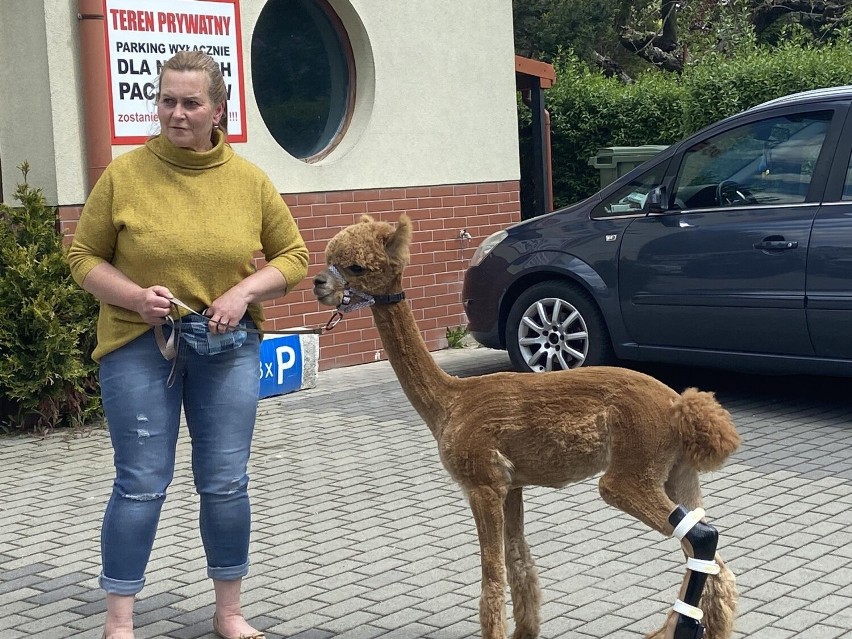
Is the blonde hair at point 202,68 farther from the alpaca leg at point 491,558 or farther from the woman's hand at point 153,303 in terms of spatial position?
the alpaca leg at point 491,558

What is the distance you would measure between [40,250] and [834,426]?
5.15 m

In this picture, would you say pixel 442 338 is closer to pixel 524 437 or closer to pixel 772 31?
pixel 524 437

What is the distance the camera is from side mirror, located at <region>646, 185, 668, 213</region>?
830 centimetres

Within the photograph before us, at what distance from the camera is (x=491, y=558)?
376cm

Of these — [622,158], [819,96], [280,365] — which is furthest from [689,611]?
[622,158]

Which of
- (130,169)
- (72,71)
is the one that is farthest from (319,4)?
(130,169)

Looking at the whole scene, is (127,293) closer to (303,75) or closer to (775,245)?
(775,245)

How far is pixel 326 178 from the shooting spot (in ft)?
32.3

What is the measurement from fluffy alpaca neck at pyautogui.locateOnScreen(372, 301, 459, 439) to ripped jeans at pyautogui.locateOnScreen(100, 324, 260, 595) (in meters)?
0.51

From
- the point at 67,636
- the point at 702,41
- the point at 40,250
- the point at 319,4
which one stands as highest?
the point at 702,41

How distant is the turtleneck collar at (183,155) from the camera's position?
3.99m

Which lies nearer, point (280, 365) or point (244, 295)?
point (244, 295)

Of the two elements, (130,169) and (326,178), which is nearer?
(130,169)

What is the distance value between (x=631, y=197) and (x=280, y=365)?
2819mm
